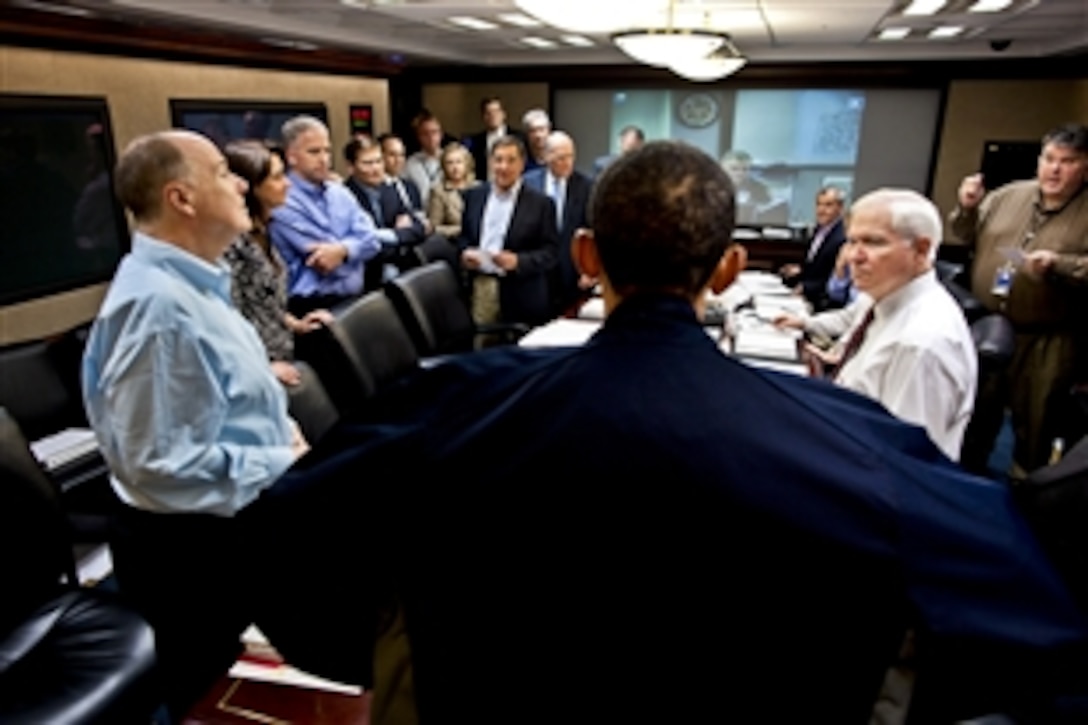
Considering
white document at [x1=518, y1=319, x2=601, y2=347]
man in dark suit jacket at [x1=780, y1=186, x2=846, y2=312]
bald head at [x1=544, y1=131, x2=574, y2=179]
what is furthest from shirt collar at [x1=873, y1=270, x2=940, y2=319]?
bald head at [x1=544, y1=131, x2=574, y2=179]

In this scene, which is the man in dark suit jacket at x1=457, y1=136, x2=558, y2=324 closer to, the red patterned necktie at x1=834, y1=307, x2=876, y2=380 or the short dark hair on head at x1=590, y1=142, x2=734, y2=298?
the red patterned necktie at x1=834, y1=307, x2=876, y2=380

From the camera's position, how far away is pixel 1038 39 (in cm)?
621

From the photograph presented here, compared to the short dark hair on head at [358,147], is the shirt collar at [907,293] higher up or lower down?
lower down

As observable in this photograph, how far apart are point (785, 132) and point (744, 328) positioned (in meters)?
5.66

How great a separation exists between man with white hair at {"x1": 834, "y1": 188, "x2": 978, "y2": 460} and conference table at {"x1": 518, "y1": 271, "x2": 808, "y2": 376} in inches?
17.3

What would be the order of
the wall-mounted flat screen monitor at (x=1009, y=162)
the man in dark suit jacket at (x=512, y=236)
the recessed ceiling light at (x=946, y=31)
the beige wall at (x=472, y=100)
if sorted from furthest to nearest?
1. the beige wall at (x=472, y=100)
2. the wall-mounted flat screen monitor at (x=1009, y=162)
3. the recessed ceiling light at (x=946, y=31)
4. the man in dark suit jacket at (x=512, y=236)

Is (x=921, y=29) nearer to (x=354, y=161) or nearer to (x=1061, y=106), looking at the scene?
(x=1061, y=106)

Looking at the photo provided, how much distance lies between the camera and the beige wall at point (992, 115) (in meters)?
7.13

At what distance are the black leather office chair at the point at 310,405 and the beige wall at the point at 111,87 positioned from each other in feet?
8.55

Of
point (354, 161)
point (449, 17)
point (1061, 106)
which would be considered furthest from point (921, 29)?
point (354, 161)

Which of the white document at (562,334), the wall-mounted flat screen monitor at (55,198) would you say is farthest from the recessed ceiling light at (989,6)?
the wall-mounted flat screen monitor at (55,198)

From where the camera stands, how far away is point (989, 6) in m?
4.43

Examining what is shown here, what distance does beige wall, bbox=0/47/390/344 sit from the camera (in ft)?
12.9

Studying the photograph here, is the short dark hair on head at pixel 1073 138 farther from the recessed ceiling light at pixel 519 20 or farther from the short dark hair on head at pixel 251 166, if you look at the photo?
the recessed ceiling light at pixel 519 20
